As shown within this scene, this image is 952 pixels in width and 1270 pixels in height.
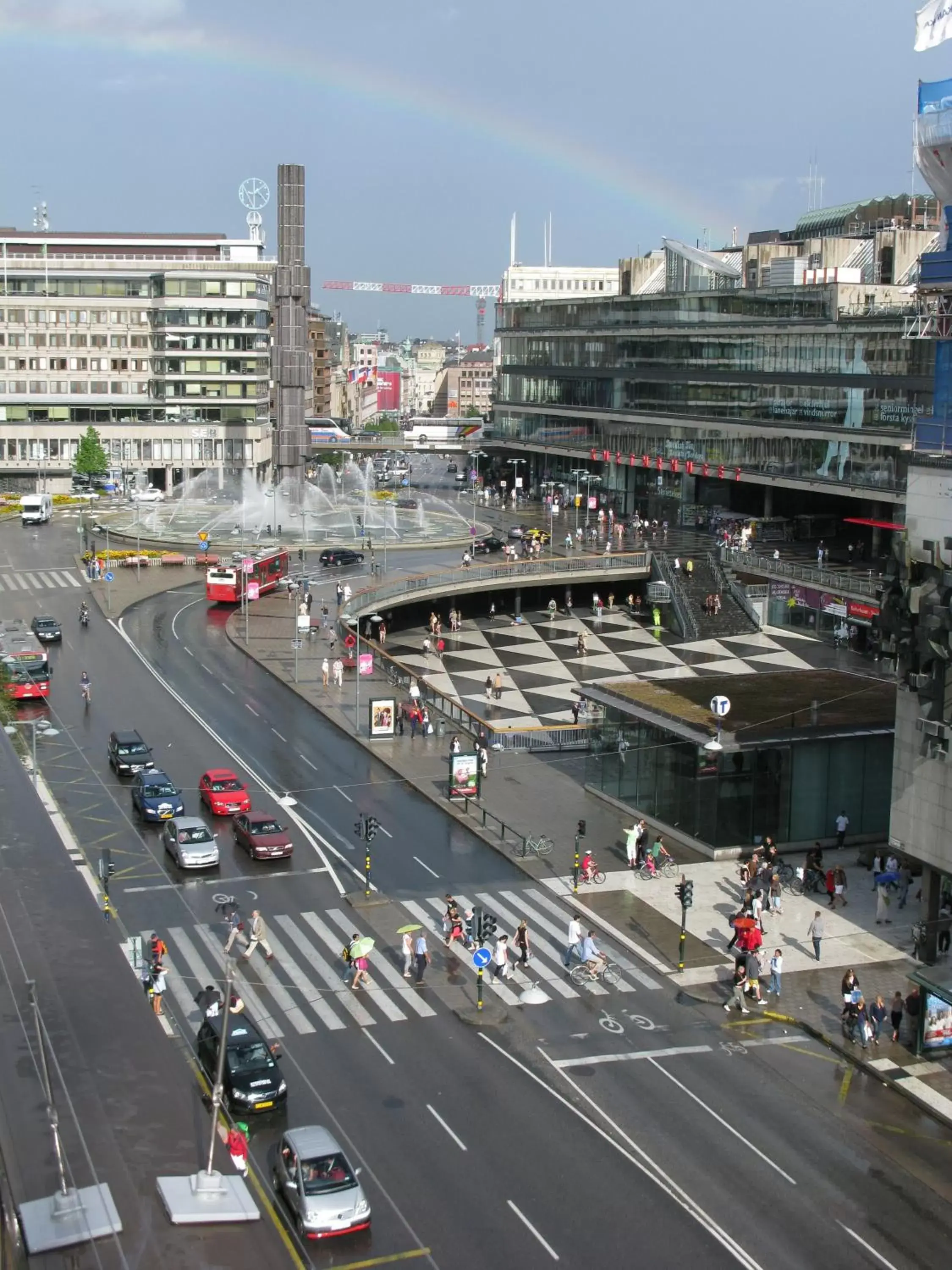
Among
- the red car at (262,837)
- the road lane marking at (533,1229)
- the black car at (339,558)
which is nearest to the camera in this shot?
the road lane marking at (533,1229)

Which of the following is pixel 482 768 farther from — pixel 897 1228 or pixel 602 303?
pixel 602 303

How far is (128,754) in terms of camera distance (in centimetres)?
5028

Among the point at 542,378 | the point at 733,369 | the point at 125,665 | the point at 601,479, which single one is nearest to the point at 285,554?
the point at 125,665

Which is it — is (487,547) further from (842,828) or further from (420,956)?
(420,956)

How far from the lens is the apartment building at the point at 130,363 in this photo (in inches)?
5477

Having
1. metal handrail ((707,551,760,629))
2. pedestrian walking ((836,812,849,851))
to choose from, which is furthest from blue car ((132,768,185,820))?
metal handrail ((707,551,760,629))

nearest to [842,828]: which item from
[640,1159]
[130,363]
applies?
[640,1159]

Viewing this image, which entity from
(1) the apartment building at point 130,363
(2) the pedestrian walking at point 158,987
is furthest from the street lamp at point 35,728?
(1) the apartment building at point 130,363

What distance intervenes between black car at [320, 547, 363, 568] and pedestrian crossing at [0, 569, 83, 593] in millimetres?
15504

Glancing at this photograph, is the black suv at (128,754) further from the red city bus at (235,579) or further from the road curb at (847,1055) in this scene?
the red city bus at (235,579)

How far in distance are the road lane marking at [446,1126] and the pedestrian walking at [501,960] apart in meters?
6.51

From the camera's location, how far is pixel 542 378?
14125cm

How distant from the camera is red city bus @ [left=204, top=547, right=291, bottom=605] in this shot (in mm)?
80500

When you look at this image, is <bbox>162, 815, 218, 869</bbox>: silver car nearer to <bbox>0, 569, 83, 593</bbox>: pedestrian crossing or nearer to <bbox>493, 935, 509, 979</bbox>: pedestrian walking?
<bbox>493, 935, 509, 979</bbox>: pedestrian walking
